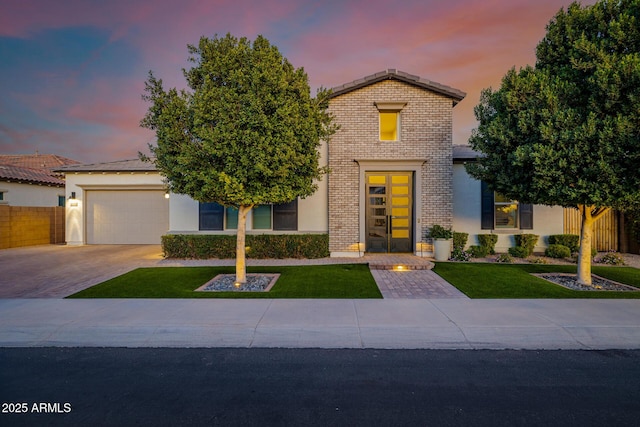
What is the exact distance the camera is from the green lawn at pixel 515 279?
673 centimetres

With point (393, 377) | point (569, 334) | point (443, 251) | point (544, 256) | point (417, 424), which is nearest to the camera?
point (417, 424)

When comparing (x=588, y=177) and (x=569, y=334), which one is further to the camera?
(x=588, y=177)

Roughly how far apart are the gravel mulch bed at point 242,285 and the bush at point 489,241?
794 centimetres

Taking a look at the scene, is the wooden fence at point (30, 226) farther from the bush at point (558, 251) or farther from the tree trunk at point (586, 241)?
the bush at point (558, 251)

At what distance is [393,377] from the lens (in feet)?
11.9

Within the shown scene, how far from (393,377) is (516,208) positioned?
36.7ft

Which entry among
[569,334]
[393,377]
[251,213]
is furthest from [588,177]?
[251,213]

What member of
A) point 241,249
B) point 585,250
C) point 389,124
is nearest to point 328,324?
point 241,249

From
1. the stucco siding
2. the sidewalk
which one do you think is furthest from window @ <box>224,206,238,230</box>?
the stucco siding

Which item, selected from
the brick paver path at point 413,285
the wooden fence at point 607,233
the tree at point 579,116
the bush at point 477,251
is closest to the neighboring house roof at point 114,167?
the brick paver path at point 413,285

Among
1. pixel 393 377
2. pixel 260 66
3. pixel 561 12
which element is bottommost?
pixel 393 377

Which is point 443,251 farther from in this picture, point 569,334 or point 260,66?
point 260,66

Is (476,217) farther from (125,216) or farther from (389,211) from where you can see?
(125,216)

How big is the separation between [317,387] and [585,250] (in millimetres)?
7686
